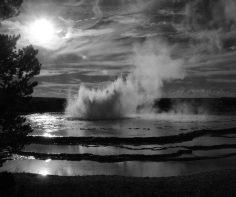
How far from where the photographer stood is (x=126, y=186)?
678 inches

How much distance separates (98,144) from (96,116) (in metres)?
53.0

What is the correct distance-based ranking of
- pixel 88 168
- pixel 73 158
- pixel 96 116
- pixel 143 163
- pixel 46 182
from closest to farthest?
pixel 46 182 < pixel 88 168 < pixel 143 163 < pixel 73 158 < pixel 96 116

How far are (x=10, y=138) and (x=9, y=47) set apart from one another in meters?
3.71

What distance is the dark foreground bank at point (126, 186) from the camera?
16.0 metres

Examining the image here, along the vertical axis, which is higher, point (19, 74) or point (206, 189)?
point (19, 74)

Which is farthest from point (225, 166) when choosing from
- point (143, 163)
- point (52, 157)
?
point (52, 157)

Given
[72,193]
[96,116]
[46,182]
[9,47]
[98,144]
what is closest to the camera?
[9,47]

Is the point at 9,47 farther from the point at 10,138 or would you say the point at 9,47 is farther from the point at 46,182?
the point at 46,182

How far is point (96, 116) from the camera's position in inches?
3595

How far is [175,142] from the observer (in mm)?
40125

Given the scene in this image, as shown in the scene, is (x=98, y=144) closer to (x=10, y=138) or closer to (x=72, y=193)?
(x=72, y=193)

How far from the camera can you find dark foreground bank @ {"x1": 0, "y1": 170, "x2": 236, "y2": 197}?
16.0 meters

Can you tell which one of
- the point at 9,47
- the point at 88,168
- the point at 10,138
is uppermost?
A: the point at 9,47

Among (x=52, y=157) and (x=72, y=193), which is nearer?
(x=72, y=193)
